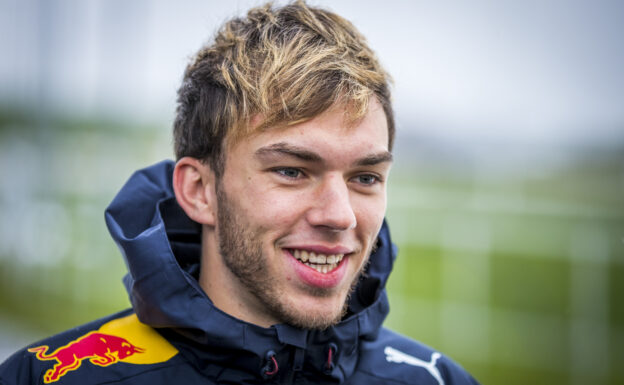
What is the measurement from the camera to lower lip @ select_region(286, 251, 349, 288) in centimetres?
159

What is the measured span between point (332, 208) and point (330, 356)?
0.42 m

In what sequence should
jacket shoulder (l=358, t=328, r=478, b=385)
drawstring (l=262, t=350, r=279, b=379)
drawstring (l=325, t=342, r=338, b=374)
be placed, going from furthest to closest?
jacket shoulder (l=358, t=328, r=478, b=385), drawstring (l=325, t=342, r=338, b=374), drawstring (l=262, t=350, r=279, b=379)

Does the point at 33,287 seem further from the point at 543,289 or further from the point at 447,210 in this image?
the point at 543,289

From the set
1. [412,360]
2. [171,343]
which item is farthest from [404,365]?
[171,343]

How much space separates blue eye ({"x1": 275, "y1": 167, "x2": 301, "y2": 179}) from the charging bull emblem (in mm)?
631

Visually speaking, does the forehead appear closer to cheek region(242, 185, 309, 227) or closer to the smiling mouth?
cheek region(242, 185, 309, 227)

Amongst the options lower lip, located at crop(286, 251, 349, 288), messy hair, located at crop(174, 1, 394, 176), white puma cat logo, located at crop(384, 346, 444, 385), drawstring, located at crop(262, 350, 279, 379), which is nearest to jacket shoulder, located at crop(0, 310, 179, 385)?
drawstring, located at crop(262, 350, 279, 379)

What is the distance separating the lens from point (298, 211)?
157 centimetres

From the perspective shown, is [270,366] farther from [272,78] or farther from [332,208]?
[272,78]

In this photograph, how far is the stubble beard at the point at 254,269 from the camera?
1590mm

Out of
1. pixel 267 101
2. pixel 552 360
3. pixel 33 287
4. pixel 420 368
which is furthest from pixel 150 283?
pixel 33 287

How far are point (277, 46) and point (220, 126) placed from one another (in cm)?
29

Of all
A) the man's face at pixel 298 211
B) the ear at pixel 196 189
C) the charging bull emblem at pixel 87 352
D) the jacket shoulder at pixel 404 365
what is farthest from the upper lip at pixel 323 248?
the charging bull emblem at pixel 87 352

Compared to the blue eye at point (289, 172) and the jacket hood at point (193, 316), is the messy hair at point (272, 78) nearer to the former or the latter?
the blue eye at point (289, 172)
